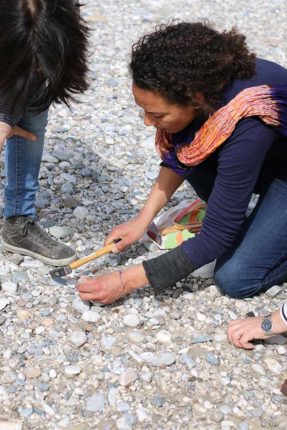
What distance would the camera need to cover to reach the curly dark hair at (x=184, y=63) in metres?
2.12

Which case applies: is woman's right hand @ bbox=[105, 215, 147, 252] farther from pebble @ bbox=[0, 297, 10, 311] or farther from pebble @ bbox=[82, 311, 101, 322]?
pebble @ bbox=[0, 297, 10, 311]

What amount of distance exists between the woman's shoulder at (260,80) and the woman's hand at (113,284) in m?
0.74

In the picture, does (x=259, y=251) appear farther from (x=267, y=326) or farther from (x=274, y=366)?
(x=274, y=366)

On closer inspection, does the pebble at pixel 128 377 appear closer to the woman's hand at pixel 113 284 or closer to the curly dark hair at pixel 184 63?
the woman's hand at pixel 113 284

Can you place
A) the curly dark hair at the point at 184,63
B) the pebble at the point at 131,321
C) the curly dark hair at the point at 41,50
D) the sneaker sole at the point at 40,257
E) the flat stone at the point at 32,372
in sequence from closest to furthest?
the curly dark hair at the point at 41,50 < the curly dark hair at the point at 184,63 < the flat stone at the point at 32,372 < the pebble at the point at 131,321 < the sneaker sole at the point at 40,257

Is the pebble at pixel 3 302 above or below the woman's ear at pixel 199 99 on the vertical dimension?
below

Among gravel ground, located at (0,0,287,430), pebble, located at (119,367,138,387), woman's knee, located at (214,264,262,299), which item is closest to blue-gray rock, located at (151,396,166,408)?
gravel ground, located at (0,0,287,430)

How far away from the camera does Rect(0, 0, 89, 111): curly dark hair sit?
6.30 ft

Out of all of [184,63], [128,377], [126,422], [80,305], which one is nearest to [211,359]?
[128,377]

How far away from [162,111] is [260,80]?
0.39m

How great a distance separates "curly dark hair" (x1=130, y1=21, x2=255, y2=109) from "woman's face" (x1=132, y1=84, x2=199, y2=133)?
0.09 ft

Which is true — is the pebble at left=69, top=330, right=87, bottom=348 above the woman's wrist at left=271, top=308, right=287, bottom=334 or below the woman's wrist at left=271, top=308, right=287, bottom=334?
below

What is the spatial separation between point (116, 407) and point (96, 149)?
6.27 ft

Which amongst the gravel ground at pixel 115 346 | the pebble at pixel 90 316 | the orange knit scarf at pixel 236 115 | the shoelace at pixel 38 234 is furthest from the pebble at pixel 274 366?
the shoelace at pixel 38 234
